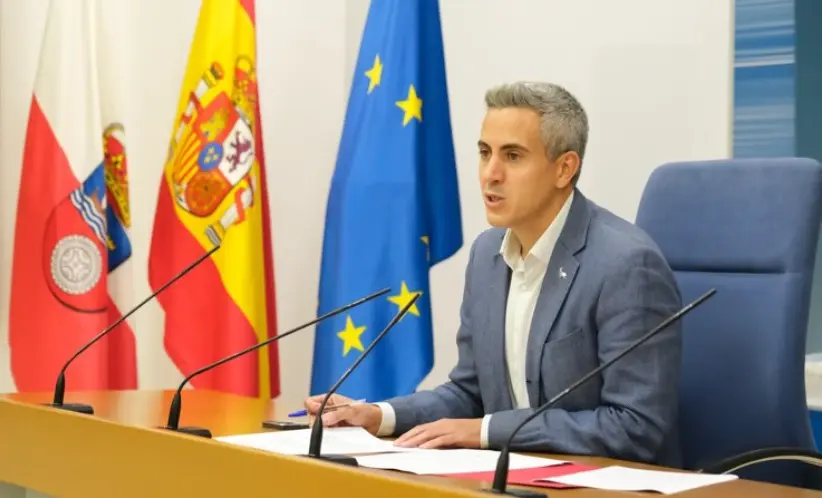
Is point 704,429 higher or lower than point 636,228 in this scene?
lower

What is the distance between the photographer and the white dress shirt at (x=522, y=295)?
2.37 metres

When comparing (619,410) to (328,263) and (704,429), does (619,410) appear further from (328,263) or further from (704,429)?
(328,263)

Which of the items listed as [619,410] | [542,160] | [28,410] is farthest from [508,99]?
[28,410]

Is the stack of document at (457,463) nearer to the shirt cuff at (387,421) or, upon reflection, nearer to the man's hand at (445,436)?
the man's hand at (445,436)

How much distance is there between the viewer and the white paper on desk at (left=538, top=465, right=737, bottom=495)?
1.50 meters

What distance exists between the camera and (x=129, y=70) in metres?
4.00

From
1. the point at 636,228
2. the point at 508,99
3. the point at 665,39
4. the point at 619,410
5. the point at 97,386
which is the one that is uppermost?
the point at 665,39

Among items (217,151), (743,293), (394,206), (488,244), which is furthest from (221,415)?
(217,151)

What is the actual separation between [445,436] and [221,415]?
1.69 feet

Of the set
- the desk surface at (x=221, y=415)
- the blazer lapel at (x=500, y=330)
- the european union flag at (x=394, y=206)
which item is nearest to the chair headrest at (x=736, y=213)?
the blazer lapel at (x=500, y=330)

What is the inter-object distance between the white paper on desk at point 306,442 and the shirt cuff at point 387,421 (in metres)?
0.11

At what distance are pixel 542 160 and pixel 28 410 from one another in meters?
1.13

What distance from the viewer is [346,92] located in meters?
4.53

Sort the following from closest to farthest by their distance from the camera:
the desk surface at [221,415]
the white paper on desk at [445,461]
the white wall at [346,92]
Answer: the desk surface at [221,415] → the white paper on desk at [445,461] → the white wall at [346,92]
